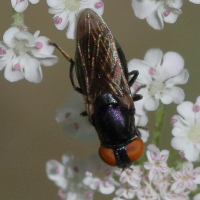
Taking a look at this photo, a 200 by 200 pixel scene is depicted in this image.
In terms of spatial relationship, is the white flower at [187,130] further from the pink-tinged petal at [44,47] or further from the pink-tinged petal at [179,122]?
the pink-tinged petal at [44,47]

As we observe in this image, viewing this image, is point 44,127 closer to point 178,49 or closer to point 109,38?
point 178,49

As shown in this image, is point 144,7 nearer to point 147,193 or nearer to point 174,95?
point 174,95

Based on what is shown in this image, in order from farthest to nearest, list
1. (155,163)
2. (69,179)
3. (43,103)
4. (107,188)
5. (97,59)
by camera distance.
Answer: (43,103)
(69,179)
(107,188)
(155,163)
(97,59)

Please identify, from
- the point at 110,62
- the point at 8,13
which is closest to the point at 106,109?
the point at 110,62

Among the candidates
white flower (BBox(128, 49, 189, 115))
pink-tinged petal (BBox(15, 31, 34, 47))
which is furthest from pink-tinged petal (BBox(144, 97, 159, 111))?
pink-tinged petal (BBox(15, 31, 34, 47))

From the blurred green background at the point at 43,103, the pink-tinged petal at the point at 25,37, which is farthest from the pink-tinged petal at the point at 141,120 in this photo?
the blurred green background at the point at 43,103

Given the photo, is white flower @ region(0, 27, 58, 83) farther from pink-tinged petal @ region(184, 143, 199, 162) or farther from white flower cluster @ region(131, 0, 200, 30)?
pink-tinged petal @ region(184, 143, 199, 162)

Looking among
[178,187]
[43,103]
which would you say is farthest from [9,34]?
[43,103]
